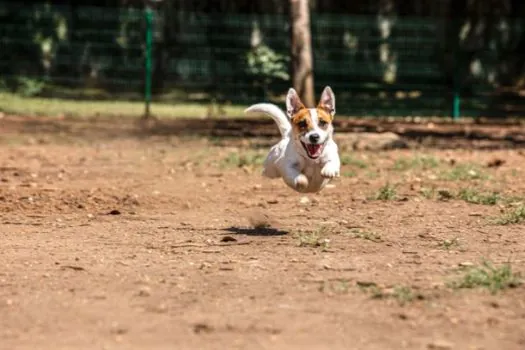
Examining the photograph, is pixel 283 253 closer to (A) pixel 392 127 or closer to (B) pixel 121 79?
(A) pixel 392 127

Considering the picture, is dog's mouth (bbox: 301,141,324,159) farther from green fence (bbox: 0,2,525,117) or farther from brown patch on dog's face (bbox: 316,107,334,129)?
green fence (bbox: 0,2,525,117)

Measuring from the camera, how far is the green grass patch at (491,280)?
6.47 metres


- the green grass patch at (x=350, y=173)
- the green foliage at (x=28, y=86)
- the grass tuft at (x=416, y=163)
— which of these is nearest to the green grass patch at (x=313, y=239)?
the green grass patch at (x=350, y=173)

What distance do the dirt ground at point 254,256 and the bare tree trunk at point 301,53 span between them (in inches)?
188

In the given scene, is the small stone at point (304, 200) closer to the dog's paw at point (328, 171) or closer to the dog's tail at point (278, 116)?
the dog's tail at point (278, 116)

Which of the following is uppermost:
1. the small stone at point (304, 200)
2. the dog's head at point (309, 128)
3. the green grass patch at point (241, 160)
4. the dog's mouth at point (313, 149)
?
the dog's head at point (309, 128)

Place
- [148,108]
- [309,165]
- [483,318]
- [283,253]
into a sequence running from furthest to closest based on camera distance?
[148,108], [309,165], [283,253], [483,318]

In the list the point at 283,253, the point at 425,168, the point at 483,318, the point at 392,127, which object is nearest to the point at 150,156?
the point at 425,168

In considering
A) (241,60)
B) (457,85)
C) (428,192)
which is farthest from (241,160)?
(457,85)

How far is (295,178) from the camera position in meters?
8.48

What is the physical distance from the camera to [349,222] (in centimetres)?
947

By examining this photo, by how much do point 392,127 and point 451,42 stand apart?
424 cm

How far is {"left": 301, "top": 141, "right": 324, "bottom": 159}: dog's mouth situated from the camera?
8367mm

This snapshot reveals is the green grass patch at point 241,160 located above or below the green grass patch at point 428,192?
below
